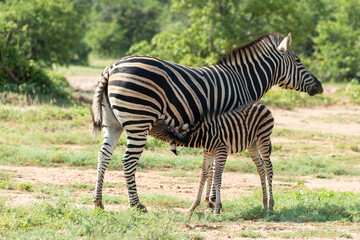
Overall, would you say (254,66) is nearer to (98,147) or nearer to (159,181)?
(159,181)

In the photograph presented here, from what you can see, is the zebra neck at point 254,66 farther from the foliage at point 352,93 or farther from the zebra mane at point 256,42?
the foliage at point 352,93

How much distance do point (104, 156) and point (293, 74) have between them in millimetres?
3632

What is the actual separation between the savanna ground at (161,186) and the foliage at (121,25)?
77.3 ft

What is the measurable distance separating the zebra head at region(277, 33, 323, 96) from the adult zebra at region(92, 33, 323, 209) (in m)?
0.48

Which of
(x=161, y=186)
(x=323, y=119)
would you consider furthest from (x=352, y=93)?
(x=161, y=186)

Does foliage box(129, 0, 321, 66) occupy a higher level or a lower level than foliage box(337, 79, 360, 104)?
higher

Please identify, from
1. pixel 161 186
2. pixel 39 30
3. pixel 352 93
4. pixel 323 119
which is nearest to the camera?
pixel 161 186

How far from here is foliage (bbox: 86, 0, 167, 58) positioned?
1512 inches

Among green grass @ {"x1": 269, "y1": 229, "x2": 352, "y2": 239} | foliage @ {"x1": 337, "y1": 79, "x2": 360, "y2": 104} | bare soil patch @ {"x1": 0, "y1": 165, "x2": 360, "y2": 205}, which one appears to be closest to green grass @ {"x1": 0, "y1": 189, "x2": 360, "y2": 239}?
green grass @ {"x1": 269, "y1": 229, "x2": 352, "y2": 239}

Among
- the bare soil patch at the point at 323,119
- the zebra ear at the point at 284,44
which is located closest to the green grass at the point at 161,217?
the zebra ear at the point at 284,44

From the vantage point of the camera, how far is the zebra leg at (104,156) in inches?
264

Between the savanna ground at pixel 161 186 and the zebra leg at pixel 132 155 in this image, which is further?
the zebra leg at pixel 132 155

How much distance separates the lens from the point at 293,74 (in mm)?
8477

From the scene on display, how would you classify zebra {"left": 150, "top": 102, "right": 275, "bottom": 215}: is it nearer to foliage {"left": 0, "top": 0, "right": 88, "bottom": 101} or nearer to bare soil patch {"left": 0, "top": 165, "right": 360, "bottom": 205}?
bare soil patch {"left": 0, "top": 165, "right": 360, "bottom": 205}
